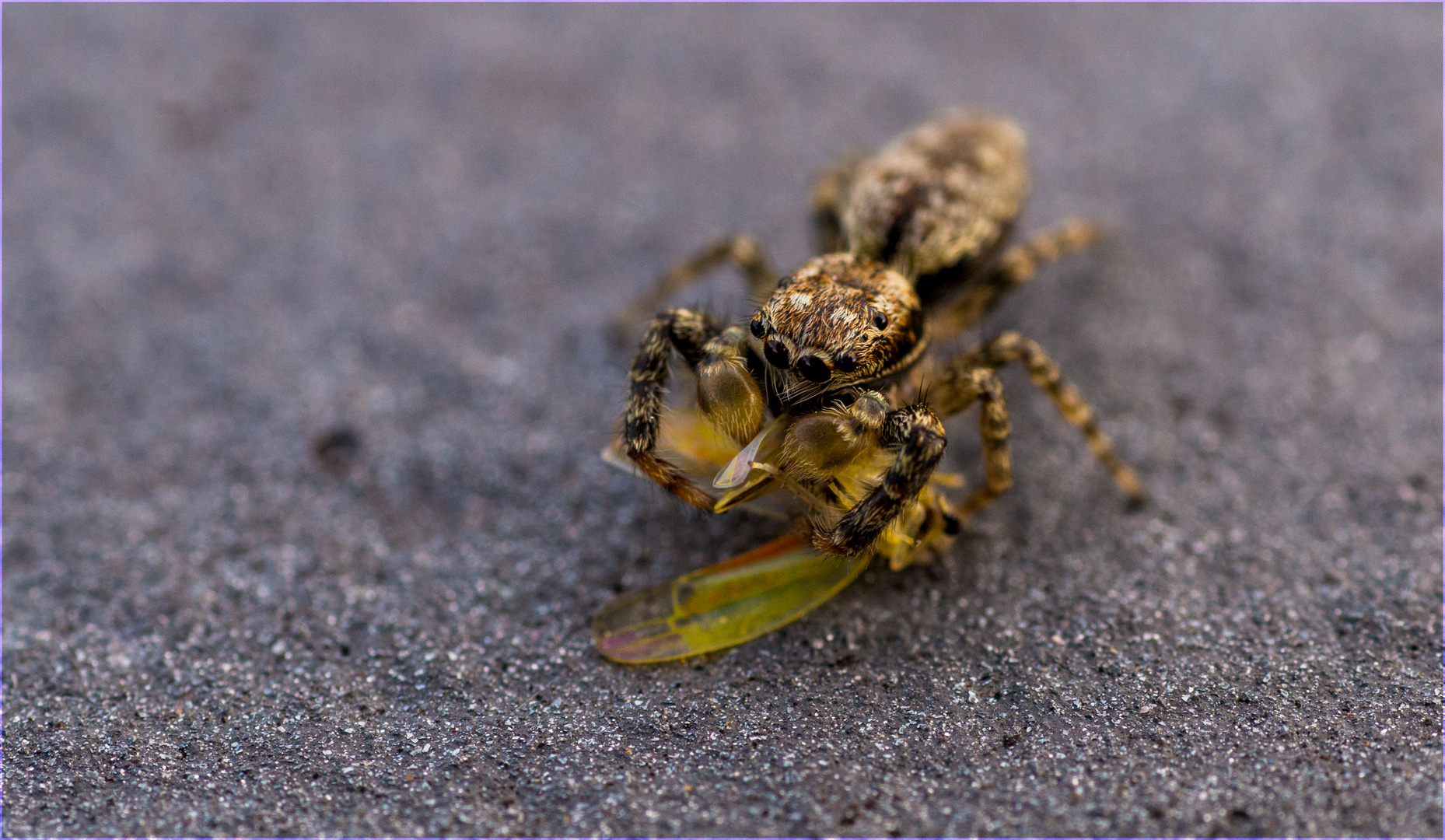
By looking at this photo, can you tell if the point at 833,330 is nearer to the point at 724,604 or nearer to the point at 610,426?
the point at 724,604

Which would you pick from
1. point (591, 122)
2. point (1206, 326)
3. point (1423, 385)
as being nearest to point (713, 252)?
point (591, 122)

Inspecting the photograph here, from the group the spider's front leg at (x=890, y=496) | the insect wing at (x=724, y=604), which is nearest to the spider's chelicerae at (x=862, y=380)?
the spider's front leg at (x=890, y=496)

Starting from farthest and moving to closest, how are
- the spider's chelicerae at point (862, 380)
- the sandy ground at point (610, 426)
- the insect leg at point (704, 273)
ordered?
the insect leg at point (704, 273) → the spider's chelicerae at point (862, 380) → the sandy ground at point (610, 426)

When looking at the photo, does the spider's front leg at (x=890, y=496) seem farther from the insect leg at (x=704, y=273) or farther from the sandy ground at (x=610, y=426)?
the insect leg at (x=704, y=273)

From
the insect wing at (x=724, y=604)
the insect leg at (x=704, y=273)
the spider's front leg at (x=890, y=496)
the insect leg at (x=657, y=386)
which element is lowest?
the insect wing at (x=724, y=604)

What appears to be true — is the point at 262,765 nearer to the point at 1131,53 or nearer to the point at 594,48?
the point at 594,48

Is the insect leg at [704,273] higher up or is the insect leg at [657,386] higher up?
the insect leg at [704,273]
